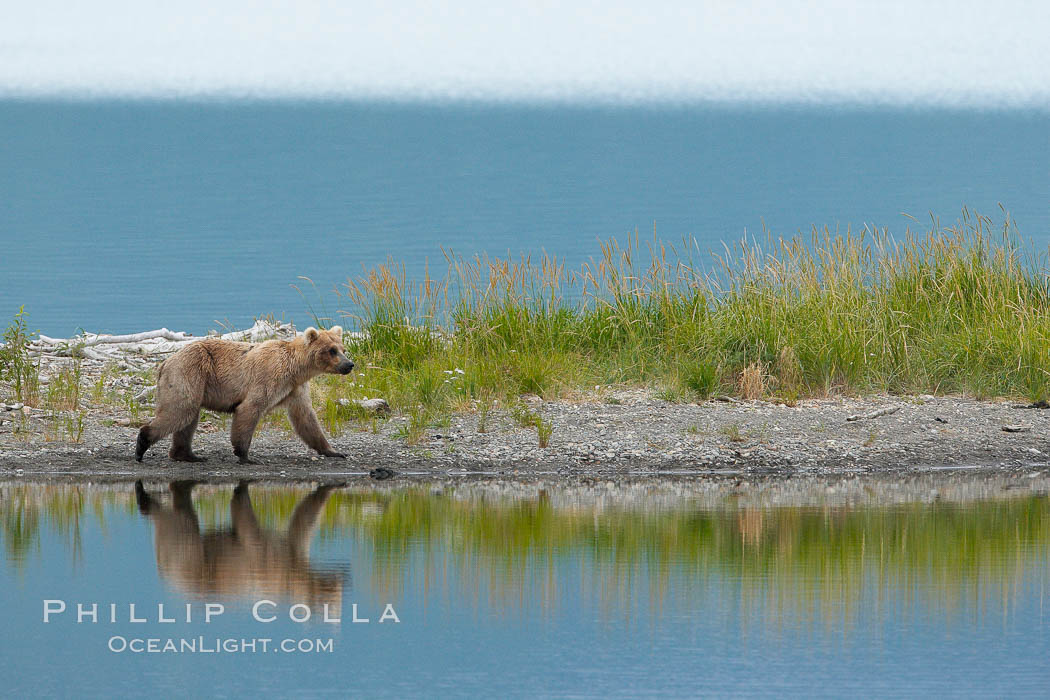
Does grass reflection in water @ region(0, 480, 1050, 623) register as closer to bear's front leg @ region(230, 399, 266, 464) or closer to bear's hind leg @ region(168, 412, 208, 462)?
bear's front leg @ region(230, 399, 266, 464)

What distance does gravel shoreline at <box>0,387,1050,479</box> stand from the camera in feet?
36.7

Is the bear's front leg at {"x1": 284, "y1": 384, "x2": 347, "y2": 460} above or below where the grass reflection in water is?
above

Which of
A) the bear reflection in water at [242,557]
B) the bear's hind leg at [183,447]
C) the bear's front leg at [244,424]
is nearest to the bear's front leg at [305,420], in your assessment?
the bear's front leg at [244,424]

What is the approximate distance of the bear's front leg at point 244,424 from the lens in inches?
424

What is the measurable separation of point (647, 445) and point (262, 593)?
5453 millimetres

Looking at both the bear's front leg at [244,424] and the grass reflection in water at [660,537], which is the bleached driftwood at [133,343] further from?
the grass reflection in water at [660,537]

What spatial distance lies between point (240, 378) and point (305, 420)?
0.66 meters

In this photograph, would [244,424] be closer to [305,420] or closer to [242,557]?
[305,420]

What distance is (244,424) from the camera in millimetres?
10906

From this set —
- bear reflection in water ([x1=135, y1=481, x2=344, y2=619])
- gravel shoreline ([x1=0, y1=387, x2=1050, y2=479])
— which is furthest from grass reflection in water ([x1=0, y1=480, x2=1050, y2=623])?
gravel shoreline ([x1=0, y1=387, x2=1050, y2=479])

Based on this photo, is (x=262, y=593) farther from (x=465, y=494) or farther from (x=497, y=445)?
(x=497, y=445)

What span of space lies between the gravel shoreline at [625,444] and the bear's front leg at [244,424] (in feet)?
0.48

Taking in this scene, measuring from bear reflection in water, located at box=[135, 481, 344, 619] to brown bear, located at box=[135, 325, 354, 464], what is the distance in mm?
1299

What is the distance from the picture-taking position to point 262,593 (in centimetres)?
690
